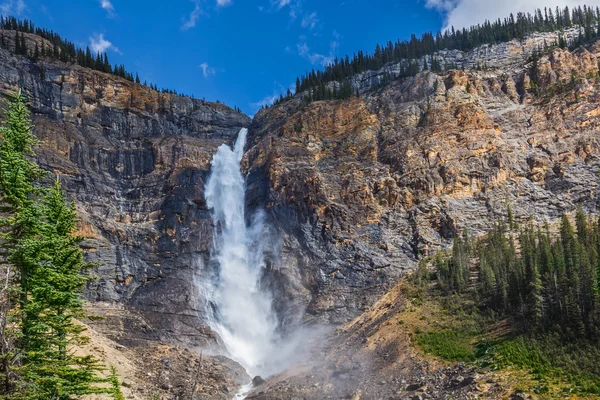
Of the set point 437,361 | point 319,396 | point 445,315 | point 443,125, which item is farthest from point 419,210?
point 319,396

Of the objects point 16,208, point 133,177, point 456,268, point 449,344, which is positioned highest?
point 133,177

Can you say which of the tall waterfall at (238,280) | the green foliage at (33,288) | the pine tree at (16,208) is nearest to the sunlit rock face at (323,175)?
the tall waterfall at (238,280)

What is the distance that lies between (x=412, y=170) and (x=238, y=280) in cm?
3262

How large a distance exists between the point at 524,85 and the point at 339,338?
62.1m

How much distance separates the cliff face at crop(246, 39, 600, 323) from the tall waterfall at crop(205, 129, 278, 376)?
296cm

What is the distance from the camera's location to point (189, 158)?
91.6m

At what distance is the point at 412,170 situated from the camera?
262 feet

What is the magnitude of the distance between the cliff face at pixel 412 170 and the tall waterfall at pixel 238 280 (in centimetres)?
296

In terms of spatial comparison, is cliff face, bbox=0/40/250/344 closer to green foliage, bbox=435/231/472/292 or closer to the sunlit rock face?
the sunlit rock face

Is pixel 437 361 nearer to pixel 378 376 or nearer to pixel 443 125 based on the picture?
pixel 378 376

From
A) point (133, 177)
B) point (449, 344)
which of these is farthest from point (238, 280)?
point (449, 344)

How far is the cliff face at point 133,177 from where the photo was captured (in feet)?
215

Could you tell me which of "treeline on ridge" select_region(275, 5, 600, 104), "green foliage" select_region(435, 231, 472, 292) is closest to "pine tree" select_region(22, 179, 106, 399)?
"green foliage" select_region(435, 231, 472, 292)

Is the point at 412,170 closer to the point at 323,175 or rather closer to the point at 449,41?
the point at 323,175
